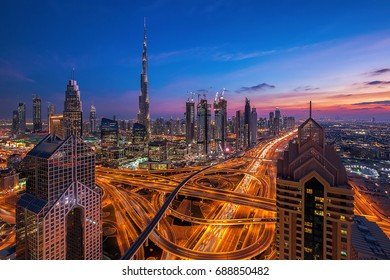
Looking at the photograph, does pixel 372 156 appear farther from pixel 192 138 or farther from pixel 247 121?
pixel 192 138

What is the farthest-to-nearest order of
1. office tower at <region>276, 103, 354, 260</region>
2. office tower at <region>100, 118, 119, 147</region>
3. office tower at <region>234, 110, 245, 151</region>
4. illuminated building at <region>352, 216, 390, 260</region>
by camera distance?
office tower at <region>234, 110, 245, 151</region> → office tower at <region>100, 118, 119, 147</region> → illuminated building at <region>352, 216, 390, 260</region> → office tower at <region>276, 103, 354, 260</region>

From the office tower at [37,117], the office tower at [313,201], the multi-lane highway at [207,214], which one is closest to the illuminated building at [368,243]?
the office tower at [313,201]

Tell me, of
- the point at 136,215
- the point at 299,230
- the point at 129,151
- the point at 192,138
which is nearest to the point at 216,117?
the point at 192,138

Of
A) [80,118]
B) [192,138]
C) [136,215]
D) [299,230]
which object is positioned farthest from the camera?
[192,138]

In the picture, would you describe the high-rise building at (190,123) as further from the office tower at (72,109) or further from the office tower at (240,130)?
the office tower at (72,109)

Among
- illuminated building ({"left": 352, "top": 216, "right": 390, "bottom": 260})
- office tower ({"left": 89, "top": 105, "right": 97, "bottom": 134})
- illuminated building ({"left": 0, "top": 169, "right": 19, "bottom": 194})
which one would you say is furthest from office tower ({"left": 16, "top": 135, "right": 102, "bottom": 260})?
office tower ({"left": 89, "top": 105, "right": 97, "bottom": 134})

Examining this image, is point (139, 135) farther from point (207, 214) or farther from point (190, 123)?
point (207, 214)

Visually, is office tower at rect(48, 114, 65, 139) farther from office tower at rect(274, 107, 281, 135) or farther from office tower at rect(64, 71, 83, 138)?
office tower at rect(274, 107, 281, 135)
